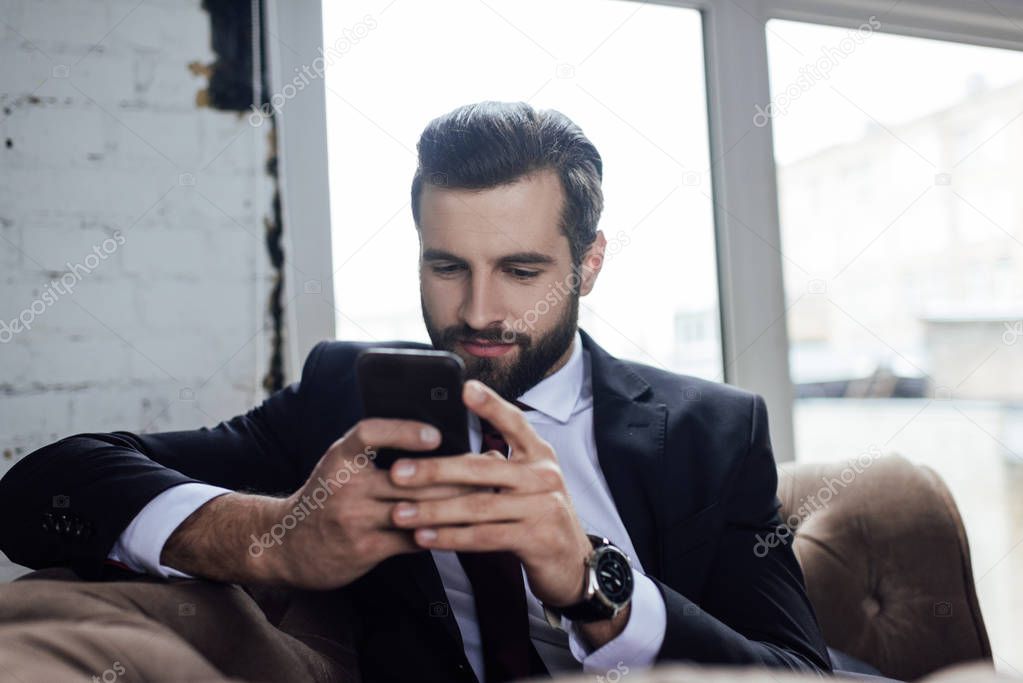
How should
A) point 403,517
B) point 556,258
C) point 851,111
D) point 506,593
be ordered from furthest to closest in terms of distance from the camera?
point 851,111 → point 556,258 → point 506,593 → point 403,517

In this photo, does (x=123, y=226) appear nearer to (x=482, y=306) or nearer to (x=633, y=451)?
(x=482, y=306)

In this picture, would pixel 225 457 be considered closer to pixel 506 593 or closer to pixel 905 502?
pixel 506 593

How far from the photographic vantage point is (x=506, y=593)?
123 cm

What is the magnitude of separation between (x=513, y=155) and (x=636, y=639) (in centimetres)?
89

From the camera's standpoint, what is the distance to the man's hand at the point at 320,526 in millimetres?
917

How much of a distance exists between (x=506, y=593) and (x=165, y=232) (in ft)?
3.44

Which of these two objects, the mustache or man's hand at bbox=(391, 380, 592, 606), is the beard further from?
man's hand at bbox=(391, 380, 592, 606)

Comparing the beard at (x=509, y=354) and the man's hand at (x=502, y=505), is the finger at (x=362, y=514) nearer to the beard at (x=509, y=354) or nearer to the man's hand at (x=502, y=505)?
the man's hand at (x=502, y=505)

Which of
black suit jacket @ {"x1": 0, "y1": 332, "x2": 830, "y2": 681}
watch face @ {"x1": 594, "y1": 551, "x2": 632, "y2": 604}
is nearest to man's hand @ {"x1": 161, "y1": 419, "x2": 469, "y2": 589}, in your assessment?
black suit jacket @ {"x1": 0, "y1": 332, "x2": 830, "y2": 681}

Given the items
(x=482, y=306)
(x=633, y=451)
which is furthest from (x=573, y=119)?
(x=633, y=451)

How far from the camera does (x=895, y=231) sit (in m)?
2.43

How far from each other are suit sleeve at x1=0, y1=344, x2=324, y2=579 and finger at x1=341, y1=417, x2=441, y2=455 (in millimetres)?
389

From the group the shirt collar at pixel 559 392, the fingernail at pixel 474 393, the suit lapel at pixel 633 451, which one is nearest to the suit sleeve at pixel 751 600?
the suit lapel at pixel 633 451

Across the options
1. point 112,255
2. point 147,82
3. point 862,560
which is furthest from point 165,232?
point 862,560
